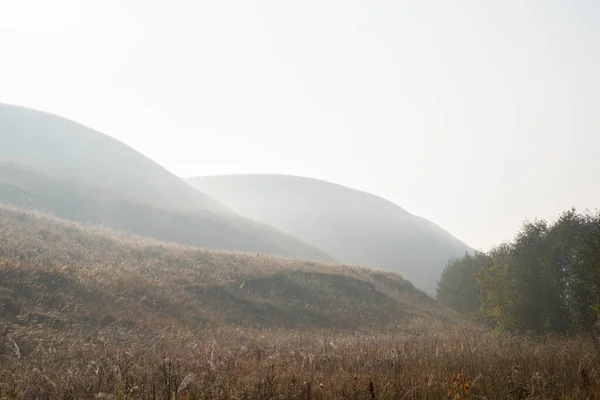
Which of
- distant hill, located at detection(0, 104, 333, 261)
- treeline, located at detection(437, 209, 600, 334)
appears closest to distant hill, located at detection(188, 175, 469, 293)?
distant hill, located at detection(0, 104, 333, 261)

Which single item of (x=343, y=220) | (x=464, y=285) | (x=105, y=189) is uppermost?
(x=343, y=220)

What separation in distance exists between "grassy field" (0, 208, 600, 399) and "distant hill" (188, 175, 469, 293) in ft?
214

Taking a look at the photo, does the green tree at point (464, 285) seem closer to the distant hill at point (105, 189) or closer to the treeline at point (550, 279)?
the treeline at point (550, 279)

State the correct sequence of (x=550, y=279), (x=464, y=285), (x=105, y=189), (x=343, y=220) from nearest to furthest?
(x=550, y=279) → (x=464, y=285) → (x=105, y=189) → (x=343, y=220)

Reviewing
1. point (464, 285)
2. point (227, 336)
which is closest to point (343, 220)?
point (464, 285)

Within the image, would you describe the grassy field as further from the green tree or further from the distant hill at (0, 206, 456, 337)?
the green tree

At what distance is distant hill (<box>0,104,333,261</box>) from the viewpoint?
175 ft

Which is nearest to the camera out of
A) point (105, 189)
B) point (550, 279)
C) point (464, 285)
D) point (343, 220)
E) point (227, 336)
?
point (227, 336)

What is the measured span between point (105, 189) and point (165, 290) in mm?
50403

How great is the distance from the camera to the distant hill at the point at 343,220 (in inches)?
4158

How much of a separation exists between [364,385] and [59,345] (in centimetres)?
984

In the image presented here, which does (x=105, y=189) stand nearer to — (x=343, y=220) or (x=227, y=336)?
(x=227, y=336)

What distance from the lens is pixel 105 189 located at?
64.2 metres

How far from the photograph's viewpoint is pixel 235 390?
555 cm
